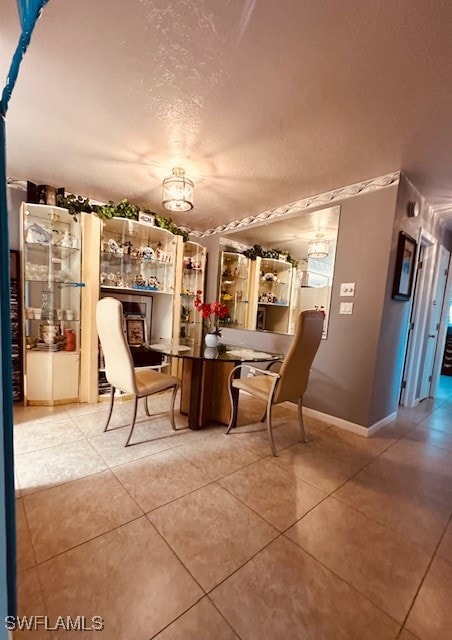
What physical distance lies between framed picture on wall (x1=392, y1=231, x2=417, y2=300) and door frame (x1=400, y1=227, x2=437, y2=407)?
586 mm

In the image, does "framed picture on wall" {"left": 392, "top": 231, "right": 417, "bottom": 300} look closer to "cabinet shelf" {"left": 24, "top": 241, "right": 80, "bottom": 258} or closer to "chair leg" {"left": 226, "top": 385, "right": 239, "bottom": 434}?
"chair leg" {"left": 226, "top": 385, "right": 239, "bottom": 434}

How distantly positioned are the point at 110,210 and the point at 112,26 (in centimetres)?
182

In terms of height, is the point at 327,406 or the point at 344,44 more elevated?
the point at 344,44

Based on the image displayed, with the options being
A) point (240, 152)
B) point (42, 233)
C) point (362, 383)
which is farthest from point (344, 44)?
point (42, 233)

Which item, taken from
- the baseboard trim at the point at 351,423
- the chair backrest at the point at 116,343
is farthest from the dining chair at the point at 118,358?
the baseboard trim at the point at 351,423

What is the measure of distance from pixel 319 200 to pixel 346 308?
3.98ft

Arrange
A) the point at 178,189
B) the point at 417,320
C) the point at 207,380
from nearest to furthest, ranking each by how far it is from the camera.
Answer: the point at 178,189
the point at 207,380
the point at 417,320

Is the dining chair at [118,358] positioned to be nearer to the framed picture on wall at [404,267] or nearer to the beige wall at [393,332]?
the beige wall at [393,332]

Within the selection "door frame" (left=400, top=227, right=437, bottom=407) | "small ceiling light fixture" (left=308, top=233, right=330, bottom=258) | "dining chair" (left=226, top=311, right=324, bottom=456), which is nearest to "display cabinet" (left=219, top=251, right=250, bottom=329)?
"small ceiling light fixture" (left=308, top=233, right=330, bottom=258)

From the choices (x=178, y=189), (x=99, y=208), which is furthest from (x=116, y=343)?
(x=99, y=208)

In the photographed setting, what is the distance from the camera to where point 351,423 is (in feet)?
8.12

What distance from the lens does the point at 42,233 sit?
2.62m

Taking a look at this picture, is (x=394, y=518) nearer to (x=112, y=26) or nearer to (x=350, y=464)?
(x=350, y=464)

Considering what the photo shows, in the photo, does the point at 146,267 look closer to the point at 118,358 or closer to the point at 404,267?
the point at 118,358
